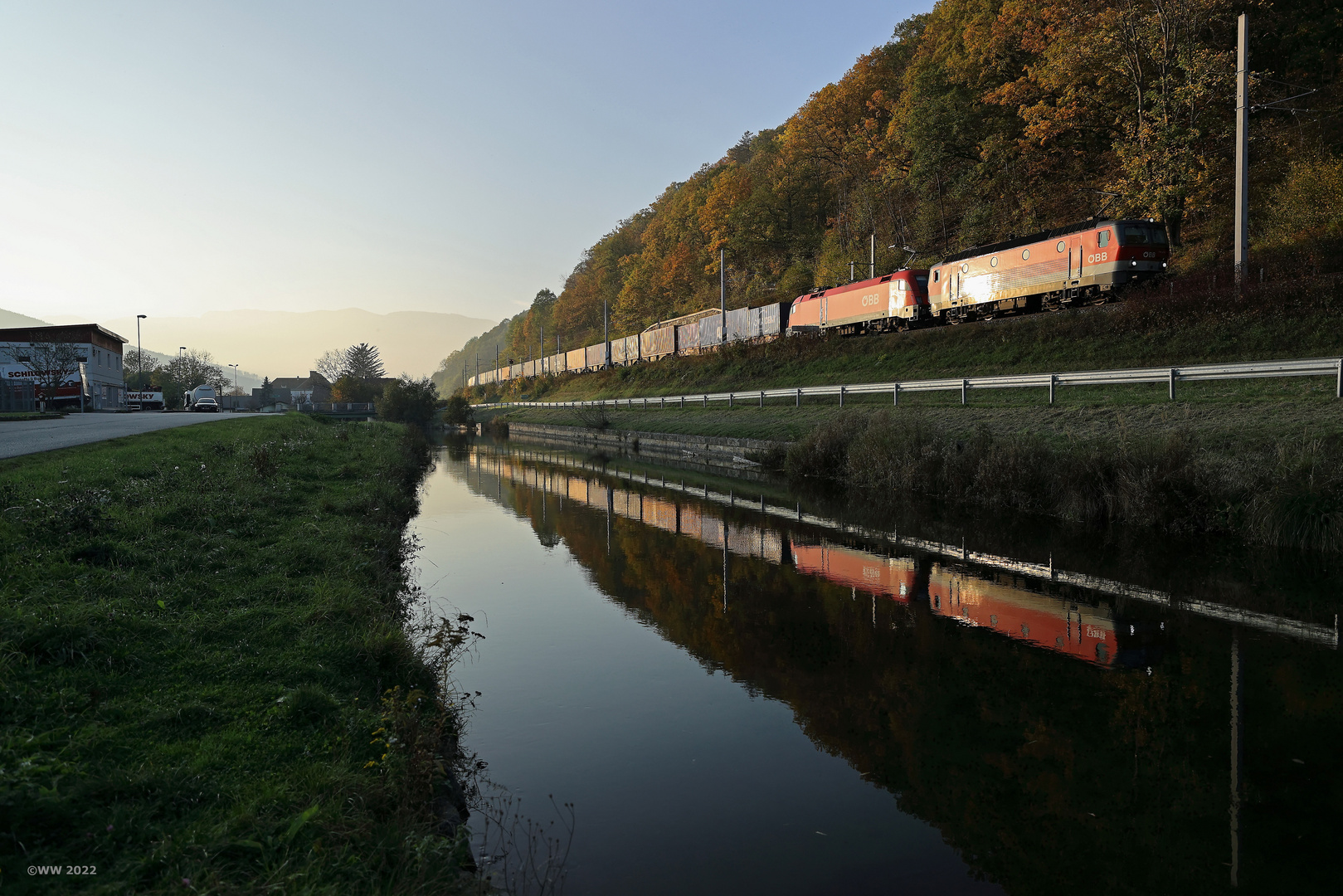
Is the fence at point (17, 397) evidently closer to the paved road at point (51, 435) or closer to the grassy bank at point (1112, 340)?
the paved road at point (51, 435)

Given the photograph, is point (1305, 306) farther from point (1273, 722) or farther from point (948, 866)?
point (948, 866)

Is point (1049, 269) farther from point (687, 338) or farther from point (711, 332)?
point (687, 338)

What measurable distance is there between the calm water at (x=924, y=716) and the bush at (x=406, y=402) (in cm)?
4665

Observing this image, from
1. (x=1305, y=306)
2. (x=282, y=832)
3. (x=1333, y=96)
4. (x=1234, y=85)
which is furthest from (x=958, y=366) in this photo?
(x=282, y=832)

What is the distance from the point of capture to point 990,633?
22.8 ft

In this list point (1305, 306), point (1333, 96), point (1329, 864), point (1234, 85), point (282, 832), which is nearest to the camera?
point (282, 832)

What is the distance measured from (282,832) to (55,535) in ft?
15.8

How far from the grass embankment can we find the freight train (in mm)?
22290

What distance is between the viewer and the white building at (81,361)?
134 feet

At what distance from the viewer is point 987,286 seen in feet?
85.8

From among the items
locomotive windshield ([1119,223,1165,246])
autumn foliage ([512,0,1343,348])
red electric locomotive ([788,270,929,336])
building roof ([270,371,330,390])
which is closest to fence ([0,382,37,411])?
red electric locomotive ([788,270,929,336])

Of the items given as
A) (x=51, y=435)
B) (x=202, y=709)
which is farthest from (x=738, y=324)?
(x=202, y=709)

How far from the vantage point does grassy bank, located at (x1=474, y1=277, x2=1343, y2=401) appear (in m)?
16.7

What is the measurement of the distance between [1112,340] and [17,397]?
45748mm
